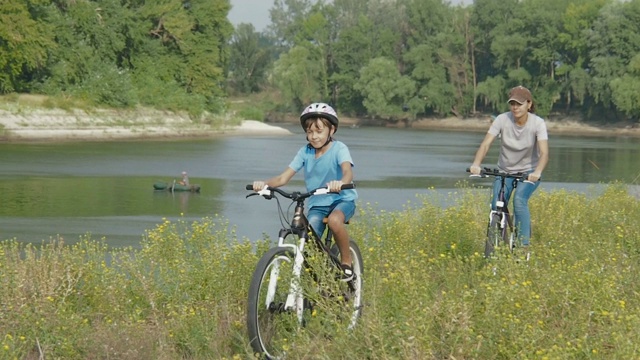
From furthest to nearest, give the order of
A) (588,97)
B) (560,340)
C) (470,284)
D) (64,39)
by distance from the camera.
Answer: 1. (588,97)
2. (64,39)
3. (470,284)
4. (560,340)

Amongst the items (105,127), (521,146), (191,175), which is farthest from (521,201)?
(105,127)

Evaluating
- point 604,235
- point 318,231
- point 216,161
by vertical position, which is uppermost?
point 318,231

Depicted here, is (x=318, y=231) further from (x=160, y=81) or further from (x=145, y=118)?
(x=160, y=81)

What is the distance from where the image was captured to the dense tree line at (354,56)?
7038 centimetres

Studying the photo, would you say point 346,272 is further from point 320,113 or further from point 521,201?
point 521,201

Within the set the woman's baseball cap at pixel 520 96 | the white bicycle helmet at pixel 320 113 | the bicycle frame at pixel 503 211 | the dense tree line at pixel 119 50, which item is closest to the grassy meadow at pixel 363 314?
the bicycle frame at pixel 503 211

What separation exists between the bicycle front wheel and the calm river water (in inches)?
354

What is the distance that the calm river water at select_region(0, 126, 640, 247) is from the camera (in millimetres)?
22281

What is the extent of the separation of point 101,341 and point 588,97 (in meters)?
94.0

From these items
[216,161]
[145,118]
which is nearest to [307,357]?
[216,161]

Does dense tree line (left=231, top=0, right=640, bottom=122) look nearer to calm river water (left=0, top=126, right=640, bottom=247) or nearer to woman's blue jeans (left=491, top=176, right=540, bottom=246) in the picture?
calm river water (left=0, top=126, right=640, bottom=247)

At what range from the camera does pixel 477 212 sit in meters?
13.6

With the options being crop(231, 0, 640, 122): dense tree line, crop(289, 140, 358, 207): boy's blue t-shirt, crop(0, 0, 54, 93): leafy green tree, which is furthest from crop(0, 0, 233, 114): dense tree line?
crop(289, 140, 358, 207): boy's blue t-shirt

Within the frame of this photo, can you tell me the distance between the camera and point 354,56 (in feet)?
398
